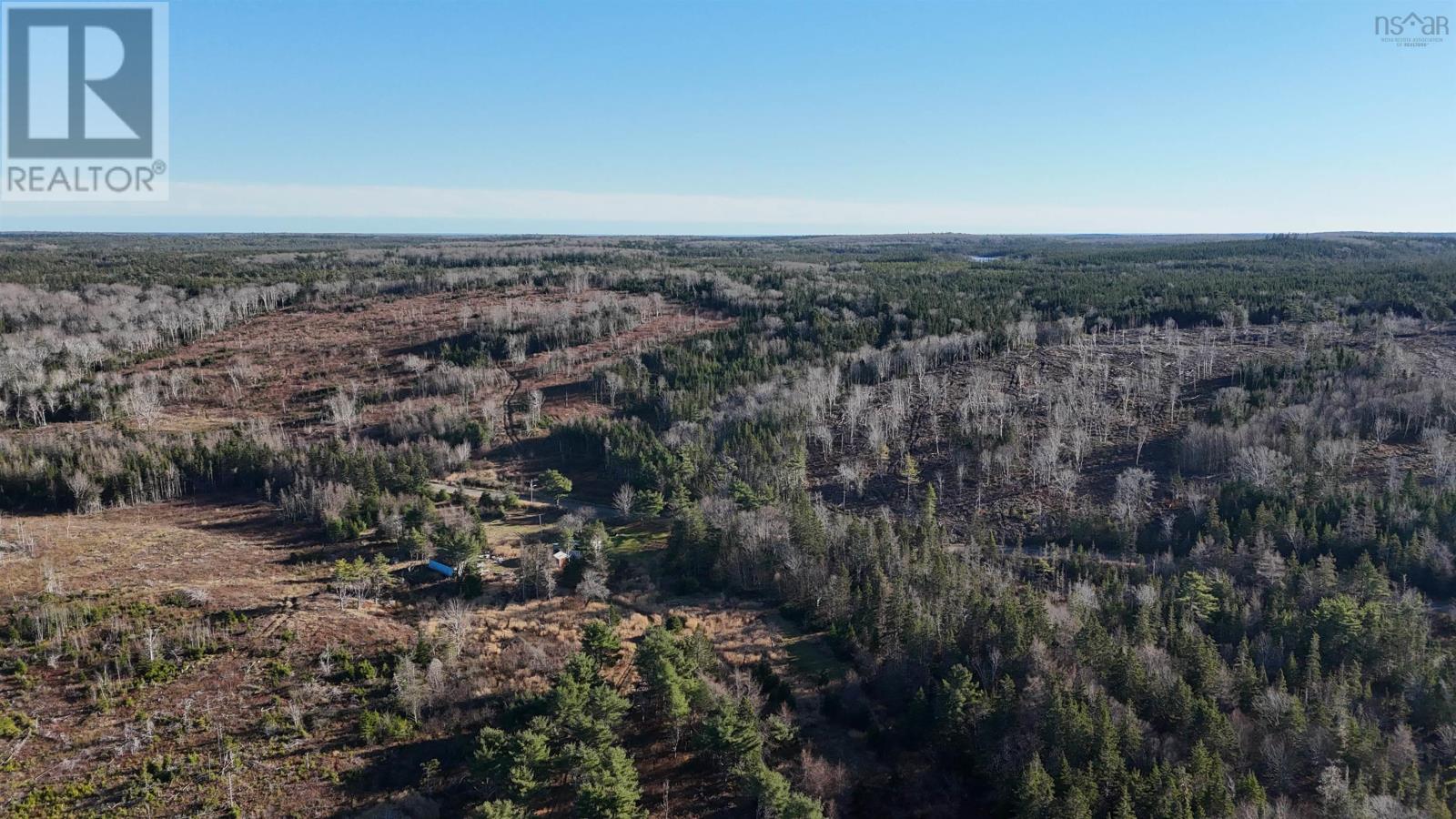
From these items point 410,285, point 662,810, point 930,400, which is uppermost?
point 410,285

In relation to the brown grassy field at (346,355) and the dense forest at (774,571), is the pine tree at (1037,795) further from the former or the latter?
the brown grassy field at (346,355)

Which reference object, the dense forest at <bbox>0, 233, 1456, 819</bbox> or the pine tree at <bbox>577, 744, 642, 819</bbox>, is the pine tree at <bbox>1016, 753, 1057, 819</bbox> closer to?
the dense forest at <bbox>0, 233, 1456, 819</bbox>

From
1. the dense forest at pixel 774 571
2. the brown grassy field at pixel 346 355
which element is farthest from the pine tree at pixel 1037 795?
the brown grassy field at pixel 346 355

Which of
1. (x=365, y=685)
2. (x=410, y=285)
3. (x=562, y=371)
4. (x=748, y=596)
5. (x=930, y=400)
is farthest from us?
(x=410, y=285)

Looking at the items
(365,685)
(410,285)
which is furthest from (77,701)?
(410,285)

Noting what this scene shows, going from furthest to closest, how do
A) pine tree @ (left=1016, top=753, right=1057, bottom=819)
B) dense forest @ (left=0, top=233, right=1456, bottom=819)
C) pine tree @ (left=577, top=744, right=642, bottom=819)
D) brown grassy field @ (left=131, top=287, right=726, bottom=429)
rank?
brown grassy field @ (left=131, top=287, right=726, bottom=429)
dense forest @ (left=0, top=233, right=1456, bottom=819)
pine tree @ (left=577, top=744, right=642, bottom=819)
pine tree @ (left=1016, top=753, right=1057, bottom=819)

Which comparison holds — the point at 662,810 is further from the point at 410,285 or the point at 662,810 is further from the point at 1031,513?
the point at 410,285

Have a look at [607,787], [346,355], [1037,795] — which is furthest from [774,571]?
[346,355]

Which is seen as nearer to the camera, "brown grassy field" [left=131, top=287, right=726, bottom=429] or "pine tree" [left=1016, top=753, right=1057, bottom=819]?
"pine tree" [left=1016, top=753, right=1057, bottom=819]

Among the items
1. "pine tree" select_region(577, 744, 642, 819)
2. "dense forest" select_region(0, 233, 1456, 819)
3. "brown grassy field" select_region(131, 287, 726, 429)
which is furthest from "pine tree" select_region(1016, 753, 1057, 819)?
"brown grassy field" select_region(131, 287, 726, 429)
